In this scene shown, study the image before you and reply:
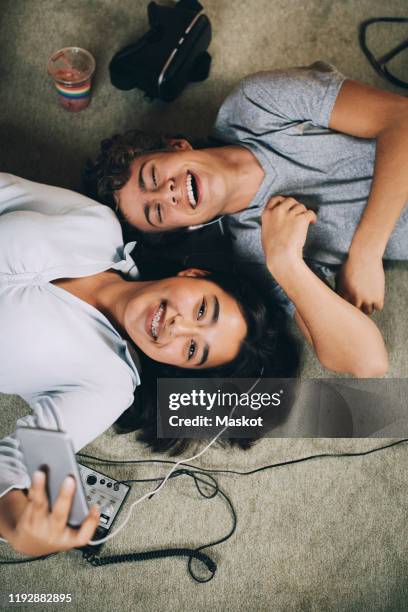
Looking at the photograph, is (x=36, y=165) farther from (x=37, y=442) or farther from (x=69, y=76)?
(x=37, y=442)

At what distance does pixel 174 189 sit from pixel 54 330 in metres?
0.49

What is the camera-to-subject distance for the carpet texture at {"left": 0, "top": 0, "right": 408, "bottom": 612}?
1.44 metres

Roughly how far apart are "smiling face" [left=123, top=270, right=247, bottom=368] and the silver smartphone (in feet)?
1.27

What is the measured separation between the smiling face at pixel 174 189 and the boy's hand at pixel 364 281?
41 centimetres

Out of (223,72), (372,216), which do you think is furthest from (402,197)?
(223,72)

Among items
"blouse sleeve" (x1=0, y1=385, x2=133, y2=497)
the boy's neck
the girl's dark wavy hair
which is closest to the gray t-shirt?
the boy's neck

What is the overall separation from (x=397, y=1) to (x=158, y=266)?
144cm

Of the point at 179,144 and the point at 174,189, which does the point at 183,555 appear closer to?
the point at 174,189

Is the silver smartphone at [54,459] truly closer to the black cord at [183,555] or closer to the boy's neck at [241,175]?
the black cord at [183,555]

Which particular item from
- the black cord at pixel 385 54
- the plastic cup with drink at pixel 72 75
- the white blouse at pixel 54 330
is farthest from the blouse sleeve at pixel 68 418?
the black cord at pixel 385 54

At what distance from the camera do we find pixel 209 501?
4.92 feet

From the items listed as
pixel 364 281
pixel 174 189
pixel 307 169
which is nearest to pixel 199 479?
pixel 364 281

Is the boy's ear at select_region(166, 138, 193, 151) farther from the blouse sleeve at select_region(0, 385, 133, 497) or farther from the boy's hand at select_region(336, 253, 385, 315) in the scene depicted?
the blouse sleeve at select_region(0, 385, 133, 497)

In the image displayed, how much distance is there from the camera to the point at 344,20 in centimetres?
186
